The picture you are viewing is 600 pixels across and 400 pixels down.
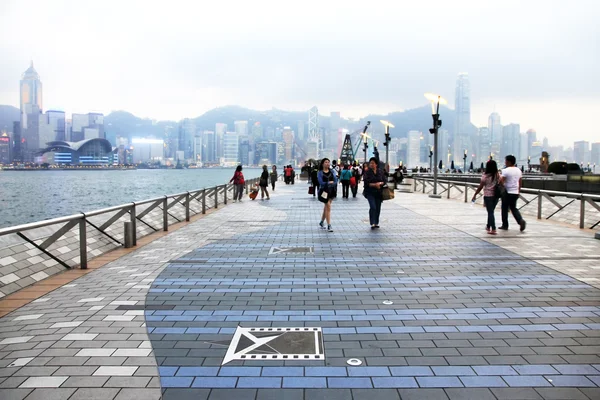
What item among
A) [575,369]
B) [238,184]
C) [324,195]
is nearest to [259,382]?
[575,369]

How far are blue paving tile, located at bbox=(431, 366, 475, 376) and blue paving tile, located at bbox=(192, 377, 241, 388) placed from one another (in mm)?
1525

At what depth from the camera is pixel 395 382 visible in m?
3.67

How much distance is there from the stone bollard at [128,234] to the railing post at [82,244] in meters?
1.80

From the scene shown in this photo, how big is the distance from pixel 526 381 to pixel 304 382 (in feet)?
5.27

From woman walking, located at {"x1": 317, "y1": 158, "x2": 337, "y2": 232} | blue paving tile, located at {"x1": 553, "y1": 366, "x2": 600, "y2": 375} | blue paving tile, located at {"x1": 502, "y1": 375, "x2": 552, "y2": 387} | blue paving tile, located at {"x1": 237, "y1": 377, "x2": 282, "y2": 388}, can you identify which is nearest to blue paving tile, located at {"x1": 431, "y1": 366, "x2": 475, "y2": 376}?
blue paving tile, located at {"x1": 502, "y1": 375, "x2": 552, "y2": 387}

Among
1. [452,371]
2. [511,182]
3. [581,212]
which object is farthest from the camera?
[581,212]

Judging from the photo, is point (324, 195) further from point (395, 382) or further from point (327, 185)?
point (395, 382)

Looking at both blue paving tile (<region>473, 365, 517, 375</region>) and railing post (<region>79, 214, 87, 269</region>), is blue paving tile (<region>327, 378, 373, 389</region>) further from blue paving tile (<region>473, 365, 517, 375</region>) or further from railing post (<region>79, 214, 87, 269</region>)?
railing post (<region>79, 214, 87, 269</region>)

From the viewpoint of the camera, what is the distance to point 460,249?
31.1ft

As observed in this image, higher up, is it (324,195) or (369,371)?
(324,195)

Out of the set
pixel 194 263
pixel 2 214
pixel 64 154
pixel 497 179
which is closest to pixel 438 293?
pixel 194 263

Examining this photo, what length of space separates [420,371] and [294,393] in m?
1.03

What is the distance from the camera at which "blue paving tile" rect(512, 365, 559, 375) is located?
3811 mm

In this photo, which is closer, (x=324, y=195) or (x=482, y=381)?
(x=482, y=381)
